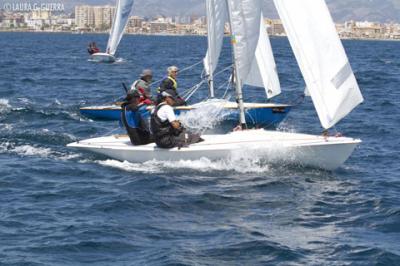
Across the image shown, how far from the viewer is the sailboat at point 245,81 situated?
1947 centimetres

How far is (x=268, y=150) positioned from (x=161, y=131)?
1.98 m

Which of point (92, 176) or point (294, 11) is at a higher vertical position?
point (294, 11)

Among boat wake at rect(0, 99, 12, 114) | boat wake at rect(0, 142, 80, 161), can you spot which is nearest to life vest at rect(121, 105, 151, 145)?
boat wake at rect(0, 142, 80, 161)

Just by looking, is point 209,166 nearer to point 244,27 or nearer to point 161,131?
point 161,131

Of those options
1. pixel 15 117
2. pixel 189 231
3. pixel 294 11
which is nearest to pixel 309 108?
pixel 15 117

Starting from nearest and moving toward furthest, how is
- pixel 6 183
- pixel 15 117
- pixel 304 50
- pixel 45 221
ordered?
→ pixel 45 221, pixel 6 183, pixel 304 50, pixel 15 117

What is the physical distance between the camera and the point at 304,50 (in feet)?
52.4

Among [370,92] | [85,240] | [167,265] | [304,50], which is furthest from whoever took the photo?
[370,92]

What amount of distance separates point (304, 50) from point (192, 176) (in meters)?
3.18

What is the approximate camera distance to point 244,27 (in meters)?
16.9

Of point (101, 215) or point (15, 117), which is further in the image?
point (15, 117)

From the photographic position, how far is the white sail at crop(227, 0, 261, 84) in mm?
16828

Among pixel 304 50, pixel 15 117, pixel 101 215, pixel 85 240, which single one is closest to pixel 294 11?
pixel 304 50

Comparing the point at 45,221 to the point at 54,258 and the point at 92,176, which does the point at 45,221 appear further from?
the point at 92,176
